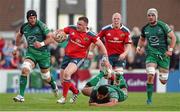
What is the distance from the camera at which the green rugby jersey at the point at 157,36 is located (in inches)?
868

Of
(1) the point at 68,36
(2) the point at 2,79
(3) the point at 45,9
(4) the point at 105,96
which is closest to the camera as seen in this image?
(4) the point at 105,96

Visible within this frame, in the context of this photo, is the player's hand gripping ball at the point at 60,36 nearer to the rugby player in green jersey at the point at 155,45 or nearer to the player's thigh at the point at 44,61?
the player's thigh at the point at 44,61

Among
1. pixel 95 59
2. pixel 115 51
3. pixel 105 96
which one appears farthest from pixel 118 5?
pixel 105 96

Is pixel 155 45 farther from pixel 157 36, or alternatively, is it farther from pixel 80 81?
pixel 80 81

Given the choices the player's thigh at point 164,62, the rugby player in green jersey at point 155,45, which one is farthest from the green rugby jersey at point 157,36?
the player's thigh at point 164,62

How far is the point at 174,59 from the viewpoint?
32.6 meters

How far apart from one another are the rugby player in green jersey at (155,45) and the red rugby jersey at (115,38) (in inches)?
24.6

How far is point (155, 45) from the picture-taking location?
22.3 meters

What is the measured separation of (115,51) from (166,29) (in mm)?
1790

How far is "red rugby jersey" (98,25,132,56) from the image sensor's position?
904 inches

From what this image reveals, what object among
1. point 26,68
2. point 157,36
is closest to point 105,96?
point 26,68

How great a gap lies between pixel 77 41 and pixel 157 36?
216 centimetres

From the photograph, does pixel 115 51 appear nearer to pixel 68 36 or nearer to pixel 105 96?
pixel 68 36

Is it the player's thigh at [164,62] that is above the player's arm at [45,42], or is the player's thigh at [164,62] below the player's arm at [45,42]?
below
